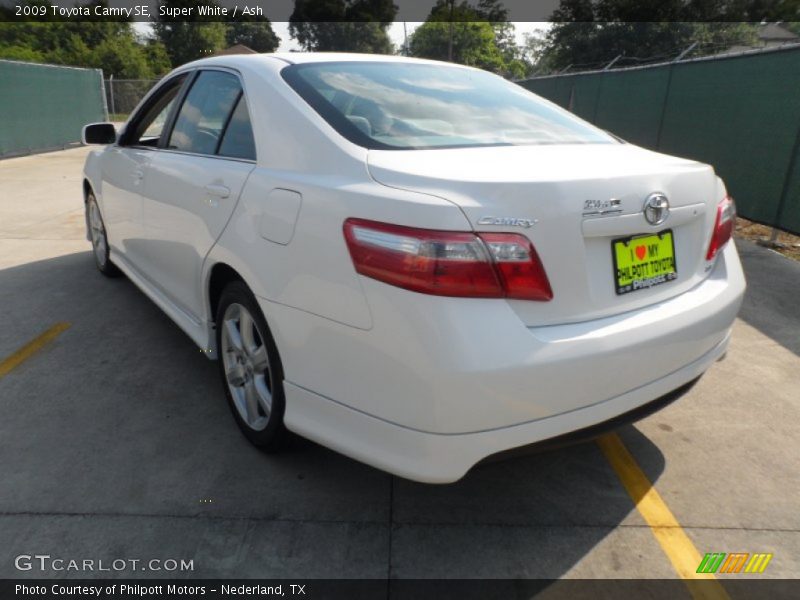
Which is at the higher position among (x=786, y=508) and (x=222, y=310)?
(x=222, y=310)

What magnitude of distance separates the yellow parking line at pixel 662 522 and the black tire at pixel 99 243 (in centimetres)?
411

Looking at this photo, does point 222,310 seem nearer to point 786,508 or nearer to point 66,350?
point 66,350

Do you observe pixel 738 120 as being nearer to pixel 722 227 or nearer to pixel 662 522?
pixel 722 227

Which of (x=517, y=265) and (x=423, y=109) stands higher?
(x=423, y=109)

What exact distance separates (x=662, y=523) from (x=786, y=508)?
0.55 m

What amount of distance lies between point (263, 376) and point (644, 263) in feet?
5.17

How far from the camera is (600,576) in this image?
2.10 meters

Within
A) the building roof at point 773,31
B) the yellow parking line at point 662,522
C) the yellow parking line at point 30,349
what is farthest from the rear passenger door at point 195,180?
the building roof at point 773,31

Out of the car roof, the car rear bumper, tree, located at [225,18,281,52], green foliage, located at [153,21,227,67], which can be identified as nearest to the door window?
the car roof

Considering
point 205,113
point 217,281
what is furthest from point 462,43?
point 217,281

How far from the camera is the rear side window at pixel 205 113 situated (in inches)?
115

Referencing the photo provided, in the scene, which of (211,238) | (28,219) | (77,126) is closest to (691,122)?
(211,238)

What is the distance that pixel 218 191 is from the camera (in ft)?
8.78

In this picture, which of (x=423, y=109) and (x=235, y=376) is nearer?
(x=423, y=109)
